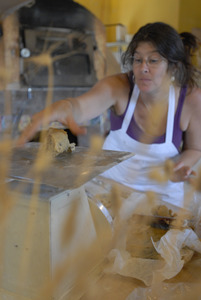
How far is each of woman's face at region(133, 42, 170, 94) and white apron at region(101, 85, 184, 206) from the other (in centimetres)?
15

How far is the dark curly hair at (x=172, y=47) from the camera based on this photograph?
39.7 inches

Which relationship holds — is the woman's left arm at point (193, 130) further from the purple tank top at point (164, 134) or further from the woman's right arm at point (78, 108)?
the woman's right arm at point (78, 108)

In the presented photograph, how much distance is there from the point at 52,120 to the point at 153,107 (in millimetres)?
550

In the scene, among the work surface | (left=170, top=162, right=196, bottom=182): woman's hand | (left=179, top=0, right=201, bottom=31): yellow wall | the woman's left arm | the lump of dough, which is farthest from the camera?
(left=179, top=0, right=201, bottom=31): yellow wall

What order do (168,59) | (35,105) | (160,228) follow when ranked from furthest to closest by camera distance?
(35,105)
(168,59)
(160,228)

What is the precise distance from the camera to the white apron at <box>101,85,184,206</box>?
1.16 meters

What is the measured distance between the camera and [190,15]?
296cm

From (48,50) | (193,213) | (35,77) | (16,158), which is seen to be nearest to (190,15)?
(48,50)

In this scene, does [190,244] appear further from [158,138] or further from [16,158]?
[158,138]

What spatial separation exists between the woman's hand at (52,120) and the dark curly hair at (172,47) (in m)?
0.35

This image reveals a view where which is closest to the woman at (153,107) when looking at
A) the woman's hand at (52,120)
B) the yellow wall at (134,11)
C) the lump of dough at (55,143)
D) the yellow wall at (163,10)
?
the woman's hand at (52,120)

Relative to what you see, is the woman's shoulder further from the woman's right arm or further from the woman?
the woman's right arm

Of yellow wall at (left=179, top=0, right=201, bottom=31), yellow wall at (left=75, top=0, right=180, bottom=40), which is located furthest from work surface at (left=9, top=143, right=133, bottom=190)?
yellow wall at (left=179, top=0, right=201, bottom=31)

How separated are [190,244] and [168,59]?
630mm
